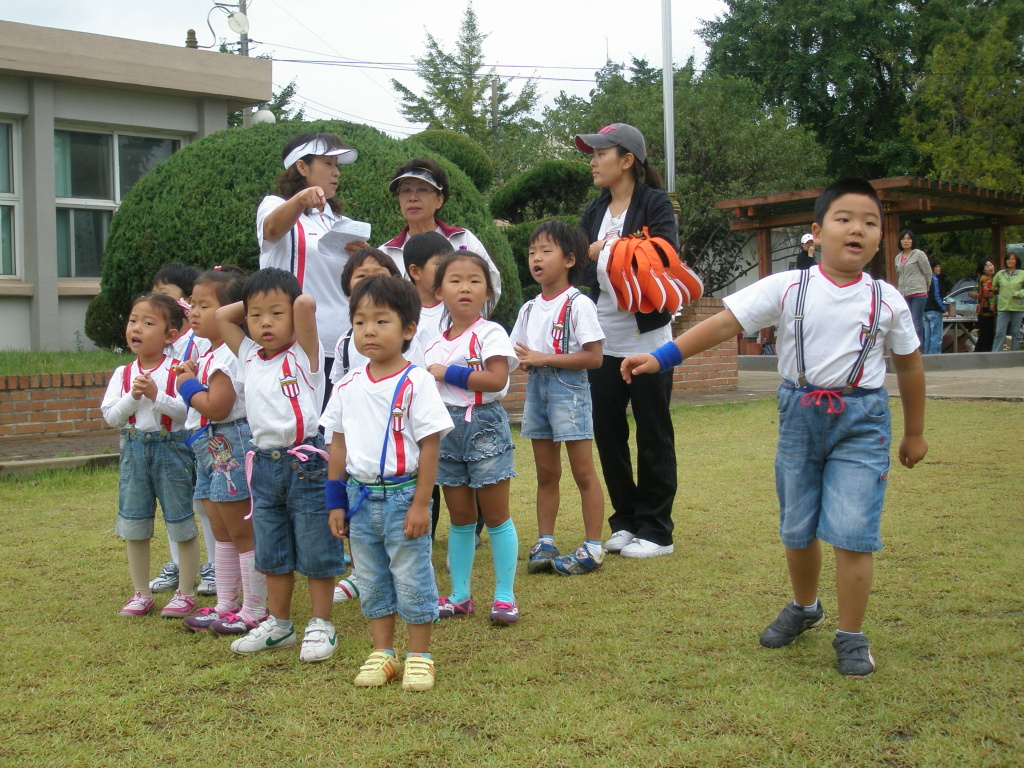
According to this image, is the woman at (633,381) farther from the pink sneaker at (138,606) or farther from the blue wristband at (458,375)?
the pink sneaker at (138,606)

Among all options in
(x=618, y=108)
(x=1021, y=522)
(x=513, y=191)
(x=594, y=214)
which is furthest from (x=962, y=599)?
(x=618, y=108)

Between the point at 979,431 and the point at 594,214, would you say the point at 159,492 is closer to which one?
the point at 594,214

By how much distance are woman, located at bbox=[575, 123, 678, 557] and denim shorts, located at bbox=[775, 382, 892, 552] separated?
1363 millimetres

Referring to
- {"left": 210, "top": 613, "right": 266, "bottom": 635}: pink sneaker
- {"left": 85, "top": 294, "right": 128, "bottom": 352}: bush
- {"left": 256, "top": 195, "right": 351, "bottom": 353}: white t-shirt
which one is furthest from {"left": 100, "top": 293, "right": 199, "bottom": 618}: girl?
{"left": 85, "top": 294, "right": 128, "bottom": 352}: bush

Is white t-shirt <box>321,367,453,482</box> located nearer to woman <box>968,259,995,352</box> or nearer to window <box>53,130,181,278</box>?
window <box>53,130,181,278</box>

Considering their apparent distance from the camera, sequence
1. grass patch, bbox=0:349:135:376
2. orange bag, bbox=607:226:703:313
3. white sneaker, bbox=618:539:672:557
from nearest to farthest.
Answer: orange bag, bbox=607:226:703:313 → white sneaker, bbox=618:539:672:557 → grass patch, bbox=0:349:135:376

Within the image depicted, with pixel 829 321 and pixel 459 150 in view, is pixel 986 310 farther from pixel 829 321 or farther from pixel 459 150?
pixel 829 321

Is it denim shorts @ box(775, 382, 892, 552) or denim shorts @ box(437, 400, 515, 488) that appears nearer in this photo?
denim shorts @ box(775, 382, 892, 552)

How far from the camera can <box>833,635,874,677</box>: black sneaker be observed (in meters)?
2.95

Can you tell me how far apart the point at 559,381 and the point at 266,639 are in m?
1.66

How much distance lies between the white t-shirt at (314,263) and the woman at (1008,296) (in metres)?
14.0

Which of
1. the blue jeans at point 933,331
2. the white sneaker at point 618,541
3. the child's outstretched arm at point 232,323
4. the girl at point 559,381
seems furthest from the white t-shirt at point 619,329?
the blue jeans at point 933,331

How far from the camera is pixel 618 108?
25594 millimetres

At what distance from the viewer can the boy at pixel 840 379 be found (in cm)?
303
